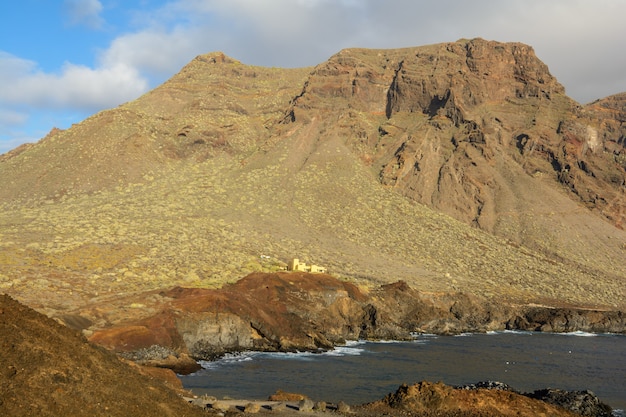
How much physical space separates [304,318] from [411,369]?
538 inches

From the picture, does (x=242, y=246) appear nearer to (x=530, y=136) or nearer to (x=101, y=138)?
(x=101, y=138)

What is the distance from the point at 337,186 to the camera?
330 feet

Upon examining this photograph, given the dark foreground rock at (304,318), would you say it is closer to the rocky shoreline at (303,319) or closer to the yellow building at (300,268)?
the rocky shoreline at (303,319)

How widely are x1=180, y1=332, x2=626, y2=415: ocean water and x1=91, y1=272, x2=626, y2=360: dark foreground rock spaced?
2356mm

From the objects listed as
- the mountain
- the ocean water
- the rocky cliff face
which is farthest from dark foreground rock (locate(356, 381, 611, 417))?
the rocky cliff face

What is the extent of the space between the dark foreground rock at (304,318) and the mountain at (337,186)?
4.12 meters

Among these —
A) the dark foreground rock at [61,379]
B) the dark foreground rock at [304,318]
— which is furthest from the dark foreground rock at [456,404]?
the dark foreground rock at [304,318]

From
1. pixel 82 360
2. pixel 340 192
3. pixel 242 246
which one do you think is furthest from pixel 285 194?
pixel 82 360

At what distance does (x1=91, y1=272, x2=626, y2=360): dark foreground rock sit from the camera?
38344 mm

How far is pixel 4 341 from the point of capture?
1683 cm

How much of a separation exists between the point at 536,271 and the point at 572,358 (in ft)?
130

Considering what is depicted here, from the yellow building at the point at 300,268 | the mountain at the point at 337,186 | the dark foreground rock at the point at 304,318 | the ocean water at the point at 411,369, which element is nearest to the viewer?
the ocean water at the point at 411,369

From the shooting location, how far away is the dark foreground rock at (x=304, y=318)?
38.3 metres

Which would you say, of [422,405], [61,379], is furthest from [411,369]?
[61,379]
